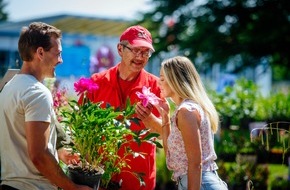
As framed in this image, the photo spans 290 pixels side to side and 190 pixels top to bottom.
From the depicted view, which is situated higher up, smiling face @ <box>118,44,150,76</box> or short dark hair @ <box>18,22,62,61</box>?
short dark hair @ <box>18,22,62,61</box>

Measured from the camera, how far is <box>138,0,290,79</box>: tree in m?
18.0

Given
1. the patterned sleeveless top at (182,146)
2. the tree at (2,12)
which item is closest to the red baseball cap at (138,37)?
the patterned sleeveless top at (182,146)

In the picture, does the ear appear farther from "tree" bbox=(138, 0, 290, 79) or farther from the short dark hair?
"tree" bbox=(138, 0, 290, 79)

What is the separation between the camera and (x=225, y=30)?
19.2 m

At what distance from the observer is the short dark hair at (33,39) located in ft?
7.95

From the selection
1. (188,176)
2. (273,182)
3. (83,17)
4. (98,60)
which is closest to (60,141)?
(188,176)

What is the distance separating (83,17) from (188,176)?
3130cm

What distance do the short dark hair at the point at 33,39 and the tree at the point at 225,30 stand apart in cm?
1508

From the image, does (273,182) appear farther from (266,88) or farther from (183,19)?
(266,88)

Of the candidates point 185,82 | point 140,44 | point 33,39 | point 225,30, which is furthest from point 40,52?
point 225,30

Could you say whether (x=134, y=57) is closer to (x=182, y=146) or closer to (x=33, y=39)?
(x=182, y=146)

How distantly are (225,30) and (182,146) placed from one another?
16.7 meters

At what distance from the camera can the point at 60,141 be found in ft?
8.72

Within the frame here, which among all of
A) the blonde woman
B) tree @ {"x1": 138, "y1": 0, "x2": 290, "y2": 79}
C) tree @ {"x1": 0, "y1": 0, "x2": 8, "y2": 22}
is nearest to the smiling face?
the blonde woman
